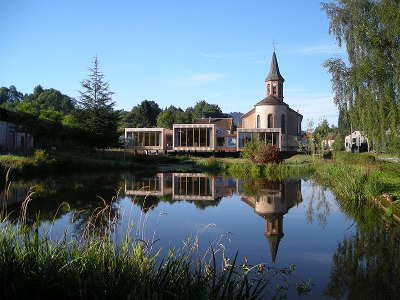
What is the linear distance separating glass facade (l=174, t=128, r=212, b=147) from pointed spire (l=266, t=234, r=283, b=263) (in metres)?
37.3

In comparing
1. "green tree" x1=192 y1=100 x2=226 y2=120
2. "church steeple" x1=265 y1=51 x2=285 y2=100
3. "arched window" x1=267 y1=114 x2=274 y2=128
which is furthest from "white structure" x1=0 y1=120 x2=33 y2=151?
"green tree" x1=192 y1=100 x2=226 y2=120

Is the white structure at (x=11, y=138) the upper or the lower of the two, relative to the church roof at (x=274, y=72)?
lower

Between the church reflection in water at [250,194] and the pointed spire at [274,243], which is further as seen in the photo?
the church reflection in water at [250,194]

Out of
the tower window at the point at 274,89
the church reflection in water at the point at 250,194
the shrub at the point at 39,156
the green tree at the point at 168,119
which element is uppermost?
the tower window at the point at 274,89

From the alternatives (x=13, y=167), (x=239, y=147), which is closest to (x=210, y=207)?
(x=13, y=167)

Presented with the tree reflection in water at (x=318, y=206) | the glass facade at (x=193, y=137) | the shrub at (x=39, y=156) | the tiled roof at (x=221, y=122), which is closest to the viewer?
the tree reflection in water at (x=318, y=206)

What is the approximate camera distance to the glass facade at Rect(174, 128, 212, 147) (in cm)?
4725

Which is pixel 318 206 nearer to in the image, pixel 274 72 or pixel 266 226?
pixel 266 226

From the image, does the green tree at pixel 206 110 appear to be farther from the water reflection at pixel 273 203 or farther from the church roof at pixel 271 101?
the water reflection at pixel 273 203

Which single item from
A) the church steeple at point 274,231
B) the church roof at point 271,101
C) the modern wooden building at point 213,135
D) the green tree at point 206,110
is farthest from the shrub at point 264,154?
the green tree at point 206,110

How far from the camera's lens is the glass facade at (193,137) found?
47.2 meters

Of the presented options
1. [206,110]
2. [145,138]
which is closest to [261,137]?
[145,138]

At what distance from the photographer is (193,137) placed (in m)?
47.4

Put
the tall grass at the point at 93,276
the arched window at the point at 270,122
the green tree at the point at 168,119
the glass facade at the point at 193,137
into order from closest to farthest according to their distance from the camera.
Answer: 1. the tall grass at the point at 93,276
2. the glass facade at the point at 193,137
3. the arched window at the point at 270,122
4. the green tree at the point at 168,119
